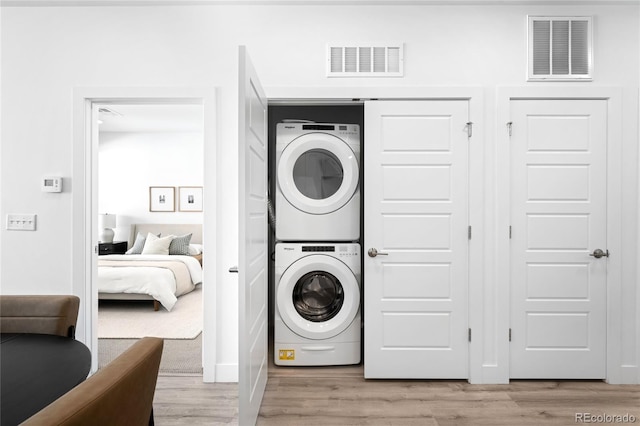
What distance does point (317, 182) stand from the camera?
3105mm

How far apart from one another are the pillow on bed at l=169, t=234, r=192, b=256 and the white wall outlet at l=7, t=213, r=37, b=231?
337 cm

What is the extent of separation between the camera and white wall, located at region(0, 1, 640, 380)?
281cm

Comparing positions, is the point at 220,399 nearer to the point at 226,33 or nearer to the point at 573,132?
the point at 226,33

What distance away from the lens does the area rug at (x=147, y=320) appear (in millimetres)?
3836

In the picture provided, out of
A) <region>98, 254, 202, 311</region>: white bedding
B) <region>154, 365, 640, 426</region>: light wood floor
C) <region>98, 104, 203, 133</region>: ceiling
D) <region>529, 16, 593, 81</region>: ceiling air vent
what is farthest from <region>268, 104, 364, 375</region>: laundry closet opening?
<region>98, 104, 203, 133</region>: ceiling

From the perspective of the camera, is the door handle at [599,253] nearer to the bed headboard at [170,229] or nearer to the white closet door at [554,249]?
the white closet door at [554,249]

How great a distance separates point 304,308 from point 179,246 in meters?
3.70

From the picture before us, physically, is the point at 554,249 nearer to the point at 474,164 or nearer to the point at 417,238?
the point at 474,164

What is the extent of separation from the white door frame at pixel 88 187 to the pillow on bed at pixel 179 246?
133 inches

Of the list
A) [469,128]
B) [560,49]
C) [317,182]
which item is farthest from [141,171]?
[560,49]

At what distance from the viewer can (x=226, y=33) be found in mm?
2834

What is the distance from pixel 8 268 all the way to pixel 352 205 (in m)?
2.43

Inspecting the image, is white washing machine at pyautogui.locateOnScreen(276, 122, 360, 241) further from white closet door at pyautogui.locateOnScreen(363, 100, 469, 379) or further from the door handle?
the door handle

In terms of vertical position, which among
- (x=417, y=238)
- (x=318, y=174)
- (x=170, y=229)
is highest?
(x=318, y=174)
